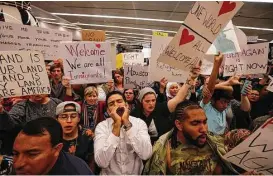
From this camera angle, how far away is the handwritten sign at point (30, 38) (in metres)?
2.91

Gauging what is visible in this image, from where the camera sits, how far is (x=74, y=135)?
2.33 meters

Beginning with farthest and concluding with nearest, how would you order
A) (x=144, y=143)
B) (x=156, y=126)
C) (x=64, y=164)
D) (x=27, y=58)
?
(x=156, y=126), (x=27, y=58), (x=144, y=143), (x=64, y=164)

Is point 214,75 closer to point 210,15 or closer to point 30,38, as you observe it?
point 210,15

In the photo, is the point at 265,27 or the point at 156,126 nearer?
the point at 156,126

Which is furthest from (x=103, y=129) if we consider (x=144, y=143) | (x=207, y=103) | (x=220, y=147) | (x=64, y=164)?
(x=207, y=103)

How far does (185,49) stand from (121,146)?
0.99 metres

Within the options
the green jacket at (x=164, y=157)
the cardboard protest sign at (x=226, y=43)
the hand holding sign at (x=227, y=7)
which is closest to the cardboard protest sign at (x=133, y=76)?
the cardboard protest sign at (x=226, y=43)

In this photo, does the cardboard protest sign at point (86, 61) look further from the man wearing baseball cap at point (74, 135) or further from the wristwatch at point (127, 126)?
the wristwatch at point (127, 126)

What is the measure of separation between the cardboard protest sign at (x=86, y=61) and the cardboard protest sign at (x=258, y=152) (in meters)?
2.09

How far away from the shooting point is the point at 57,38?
342cm

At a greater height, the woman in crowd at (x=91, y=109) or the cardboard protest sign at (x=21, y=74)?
the cardboard protest sign at (x=21, y=74)

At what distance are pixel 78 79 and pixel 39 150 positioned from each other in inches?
71.2

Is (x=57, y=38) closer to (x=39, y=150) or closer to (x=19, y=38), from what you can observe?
(x=19, y=38)

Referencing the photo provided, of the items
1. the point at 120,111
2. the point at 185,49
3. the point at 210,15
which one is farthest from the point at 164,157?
the point at 210,15
